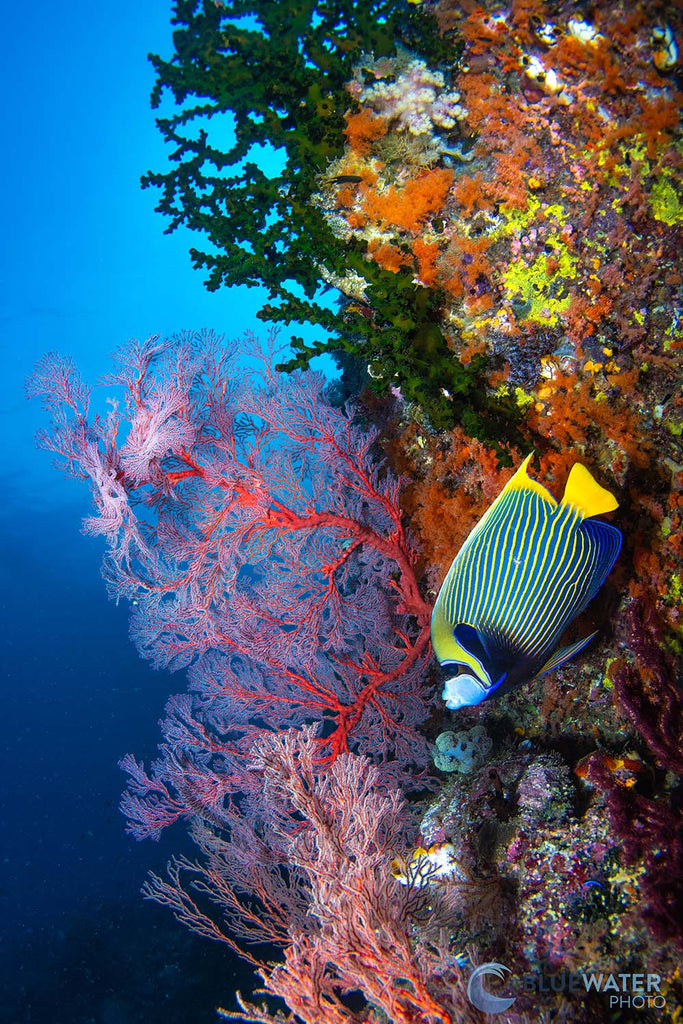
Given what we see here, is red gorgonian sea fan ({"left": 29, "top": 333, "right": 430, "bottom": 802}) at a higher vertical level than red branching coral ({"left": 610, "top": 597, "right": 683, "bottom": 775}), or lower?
higher

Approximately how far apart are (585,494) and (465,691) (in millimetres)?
851

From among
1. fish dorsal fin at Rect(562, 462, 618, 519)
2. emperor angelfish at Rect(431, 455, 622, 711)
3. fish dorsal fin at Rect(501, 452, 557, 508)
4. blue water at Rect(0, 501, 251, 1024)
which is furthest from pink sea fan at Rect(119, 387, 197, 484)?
blue water at Rect(0, 501, 251, 1024)

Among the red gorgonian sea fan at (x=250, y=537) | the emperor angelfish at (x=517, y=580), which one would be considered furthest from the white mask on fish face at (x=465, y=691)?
the red gorgonian sea fan at (x=250, y=537)

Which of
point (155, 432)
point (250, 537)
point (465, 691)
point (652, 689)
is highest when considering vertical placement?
point (155, 432)

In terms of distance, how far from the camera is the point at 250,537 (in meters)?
3.55

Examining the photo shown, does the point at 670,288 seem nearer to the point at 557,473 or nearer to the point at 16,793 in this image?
the point at 557,473

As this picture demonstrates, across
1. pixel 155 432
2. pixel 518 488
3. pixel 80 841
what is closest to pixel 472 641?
pixel 518 488

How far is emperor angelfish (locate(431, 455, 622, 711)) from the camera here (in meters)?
1.88

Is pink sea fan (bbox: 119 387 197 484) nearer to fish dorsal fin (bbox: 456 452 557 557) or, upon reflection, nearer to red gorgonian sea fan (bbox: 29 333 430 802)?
red gorgonian sea fan (bbox: 29 333 430 802)

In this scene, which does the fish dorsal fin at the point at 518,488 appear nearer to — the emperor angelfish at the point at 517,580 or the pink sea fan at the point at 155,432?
the emperor angelfish at the point at 517,580

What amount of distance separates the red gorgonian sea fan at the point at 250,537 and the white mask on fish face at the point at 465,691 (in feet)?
5.20

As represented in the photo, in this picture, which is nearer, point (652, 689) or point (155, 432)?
point (652, 689)

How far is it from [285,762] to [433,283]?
2397 millimetres

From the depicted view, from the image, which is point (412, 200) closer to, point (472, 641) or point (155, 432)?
point (155, 432)
